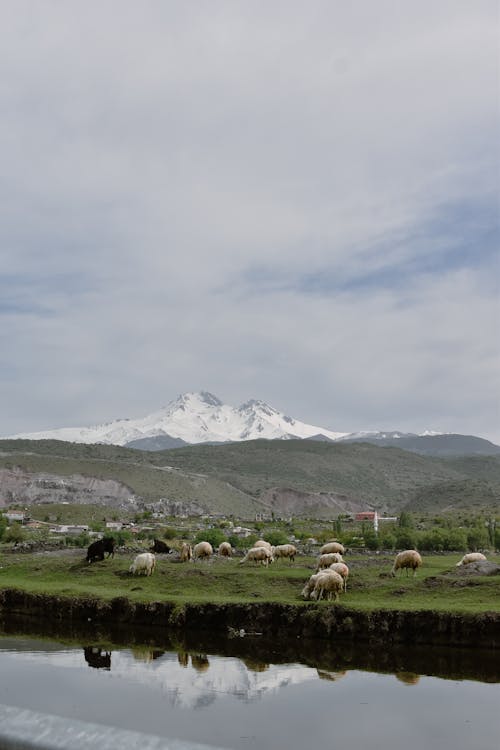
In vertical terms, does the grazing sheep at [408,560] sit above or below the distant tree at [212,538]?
above

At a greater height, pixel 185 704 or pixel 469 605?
pixel 469 605

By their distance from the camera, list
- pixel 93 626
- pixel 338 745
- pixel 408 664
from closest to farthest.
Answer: pixel 338 745 < pixel 408 664 < pixel 93 626

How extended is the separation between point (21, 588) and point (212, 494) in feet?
377

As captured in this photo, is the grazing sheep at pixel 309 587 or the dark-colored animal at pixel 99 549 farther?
the dark-colored animal at pixel 99 549

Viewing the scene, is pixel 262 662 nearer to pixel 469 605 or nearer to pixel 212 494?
pixel 469 605

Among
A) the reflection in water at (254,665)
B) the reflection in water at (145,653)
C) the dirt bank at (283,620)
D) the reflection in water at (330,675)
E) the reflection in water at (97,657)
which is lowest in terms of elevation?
the reflection in water at (97,657)

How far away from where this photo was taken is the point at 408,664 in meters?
22.6

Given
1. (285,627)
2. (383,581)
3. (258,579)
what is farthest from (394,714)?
(258,579)

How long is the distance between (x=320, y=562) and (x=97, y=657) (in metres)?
13.5

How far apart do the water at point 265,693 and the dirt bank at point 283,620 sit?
1.08 metres

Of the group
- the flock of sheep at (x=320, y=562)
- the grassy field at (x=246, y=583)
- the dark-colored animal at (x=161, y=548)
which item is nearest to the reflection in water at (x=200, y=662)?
the grassy field at (x=246, y=583)

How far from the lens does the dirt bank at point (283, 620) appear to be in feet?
81.2

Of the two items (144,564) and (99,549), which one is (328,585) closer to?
(144,564)

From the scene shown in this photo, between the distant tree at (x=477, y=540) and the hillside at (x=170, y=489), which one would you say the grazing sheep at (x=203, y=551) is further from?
the hillside at (x=170, y=489)
